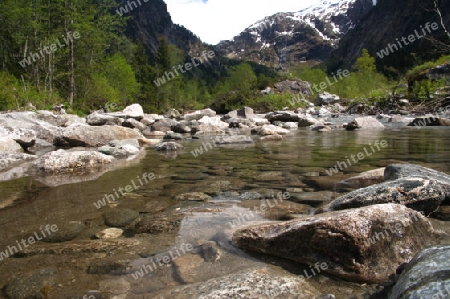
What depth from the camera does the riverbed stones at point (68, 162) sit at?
18.4ft

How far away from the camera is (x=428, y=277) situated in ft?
4.25

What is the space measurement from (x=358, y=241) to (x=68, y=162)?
554 cm

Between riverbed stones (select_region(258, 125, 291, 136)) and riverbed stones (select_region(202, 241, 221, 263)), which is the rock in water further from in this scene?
riverbed stones (select_region(258, 125, 291, 136))

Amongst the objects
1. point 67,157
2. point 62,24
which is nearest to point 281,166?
point 67,157

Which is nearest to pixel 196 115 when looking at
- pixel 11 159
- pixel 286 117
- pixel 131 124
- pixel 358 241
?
pixel 286 117

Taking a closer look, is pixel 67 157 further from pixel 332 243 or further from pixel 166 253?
pixel 332 243

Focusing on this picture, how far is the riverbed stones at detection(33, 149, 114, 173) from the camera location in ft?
18.4

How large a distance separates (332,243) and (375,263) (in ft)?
0.92

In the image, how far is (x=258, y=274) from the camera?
1935mm

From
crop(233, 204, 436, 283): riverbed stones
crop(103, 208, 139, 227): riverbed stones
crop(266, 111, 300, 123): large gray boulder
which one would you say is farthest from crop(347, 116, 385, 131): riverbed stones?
crop(103, 208, 139, 227): riverbed stones

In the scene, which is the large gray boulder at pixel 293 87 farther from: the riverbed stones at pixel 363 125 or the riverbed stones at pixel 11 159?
the riverbed stones at pixel 11 159

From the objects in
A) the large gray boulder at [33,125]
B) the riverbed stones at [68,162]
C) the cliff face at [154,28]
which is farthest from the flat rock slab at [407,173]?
the cliff face at [154,28]

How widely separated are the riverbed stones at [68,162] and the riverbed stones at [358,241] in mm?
4760

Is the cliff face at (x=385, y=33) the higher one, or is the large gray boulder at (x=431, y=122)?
the cliff face at (x=385, y=33)
